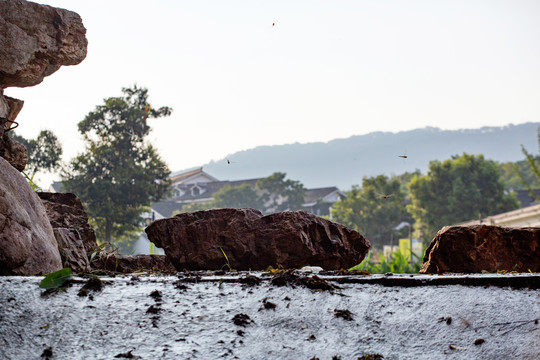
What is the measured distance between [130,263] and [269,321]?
160cm

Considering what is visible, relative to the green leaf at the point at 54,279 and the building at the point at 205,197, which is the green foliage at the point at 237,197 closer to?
the building at the point at 205,197

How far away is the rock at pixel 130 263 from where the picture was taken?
9.30 feet

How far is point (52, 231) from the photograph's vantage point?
2.38m

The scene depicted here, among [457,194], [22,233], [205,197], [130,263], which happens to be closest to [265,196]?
[205,197]

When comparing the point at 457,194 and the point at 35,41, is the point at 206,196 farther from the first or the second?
the point at 35,41

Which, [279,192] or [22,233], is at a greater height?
[279,192]

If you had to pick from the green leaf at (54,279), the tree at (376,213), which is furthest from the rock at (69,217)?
the tree at (376,213)

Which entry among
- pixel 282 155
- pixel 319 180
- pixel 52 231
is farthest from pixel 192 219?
pixel 282 155

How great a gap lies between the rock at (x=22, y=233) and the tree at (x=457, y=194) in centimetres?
2777

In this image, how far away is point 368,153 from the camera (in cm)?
15900

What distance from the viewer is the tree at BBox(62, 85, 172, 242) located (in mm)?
20062

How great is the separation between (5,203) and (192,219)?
0.92 meters

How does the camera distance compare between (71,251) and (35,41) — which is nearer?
(71,251)

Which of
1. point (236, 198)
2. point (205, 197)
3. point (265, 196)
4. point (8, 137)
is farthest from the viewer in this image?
point (205, 197)
